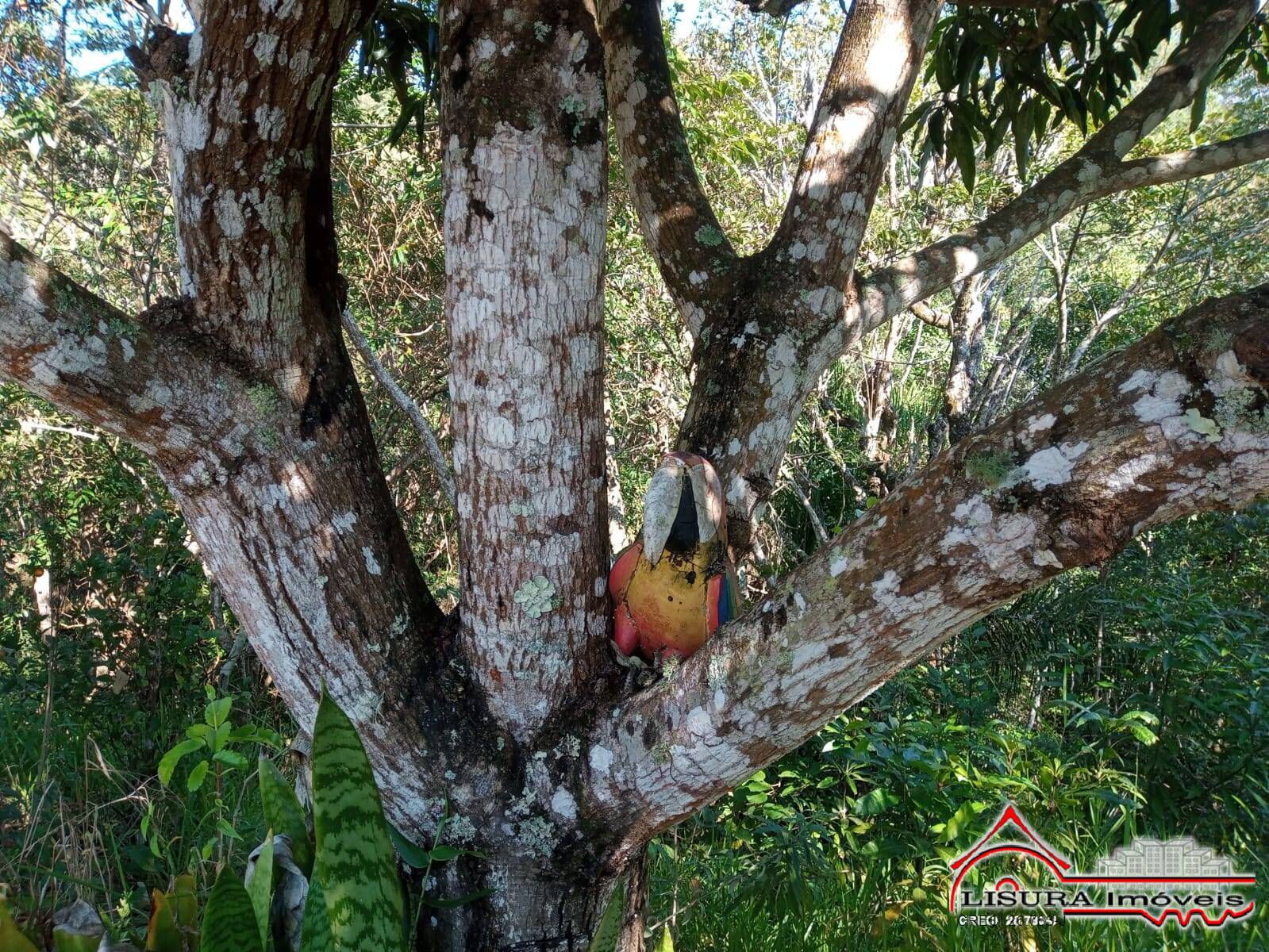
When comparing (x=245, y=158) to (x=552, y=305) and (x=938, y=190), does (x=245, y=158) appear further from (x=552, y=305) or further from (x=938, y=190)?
(x=938, y=190)

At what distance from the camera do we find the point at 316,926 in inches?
47.2

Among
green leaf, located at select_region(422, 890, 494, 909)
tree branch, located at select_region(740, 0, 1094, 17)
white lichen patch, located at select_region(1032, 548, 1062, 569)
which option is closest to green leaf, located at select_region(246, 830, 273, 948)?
green leaf, located at select_region(422, 890, 494, 909)

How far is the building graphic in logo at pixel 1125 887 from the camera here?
2049 mm

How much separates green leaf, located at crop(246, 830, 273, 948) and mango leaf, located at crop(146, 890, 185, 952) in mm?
152

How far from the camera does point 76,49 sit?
4.65 metres

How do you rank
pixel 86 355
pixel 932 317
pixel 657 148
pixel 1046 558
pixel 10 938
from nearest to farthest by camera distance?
pixel 1046 558 → pixel 10 938 → pixel 86 355 → pixel 657 148 → pixel 932 317

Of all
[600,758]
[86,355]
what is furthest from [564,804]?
[86,355]

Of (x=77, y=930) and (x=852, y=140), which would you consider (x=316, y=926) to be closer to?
(x=77, y=930)

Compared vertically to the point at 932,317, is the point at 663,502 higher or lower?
lower

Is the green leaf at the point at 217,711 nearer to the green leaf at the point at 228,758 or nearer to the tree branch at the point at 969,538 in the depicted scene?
the green leaf at the point at 228,758

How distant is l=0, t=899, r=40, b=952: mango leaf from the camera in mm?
1131

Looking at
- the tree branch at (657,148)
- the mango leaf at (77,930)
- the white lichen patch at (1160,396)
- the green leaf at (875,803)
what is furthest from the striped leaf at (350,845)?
the green leaf at (875,803)

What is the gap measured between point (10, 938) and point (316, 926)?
391 millimetres

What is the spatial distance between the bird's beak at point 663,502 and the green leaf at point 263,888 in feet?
2.57
